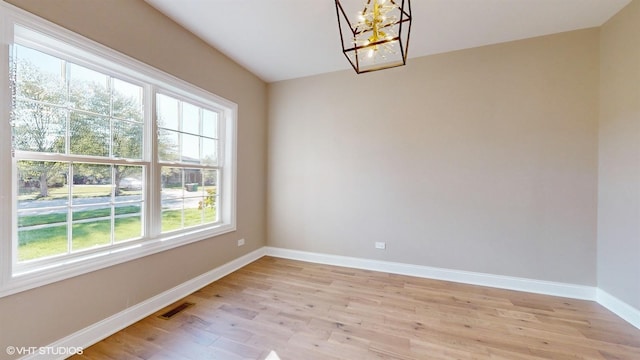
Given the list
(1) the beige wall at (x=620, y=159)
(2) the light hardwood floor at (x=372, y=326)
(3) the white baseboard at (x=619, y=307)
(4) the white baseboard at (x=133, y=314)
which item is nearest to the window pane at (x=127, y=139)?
(4) the white baseboard at (x=133, y=314)

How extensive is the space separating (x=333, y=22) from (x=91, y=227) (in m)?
2.95

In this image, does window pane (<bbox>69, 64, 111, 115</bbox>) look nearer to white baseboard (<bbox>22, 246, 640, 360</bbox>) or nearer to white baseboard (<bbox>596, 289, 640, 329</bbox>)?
white baseboard (<bbox>22, 246, 640, 360</bbox>)

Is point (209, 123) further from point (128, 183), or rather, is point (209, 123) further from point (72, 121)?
point (72, 121)

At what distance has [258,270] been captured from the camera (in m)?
3.36

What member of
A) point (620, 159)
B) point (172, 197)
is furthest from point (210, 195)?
point (620, 159)

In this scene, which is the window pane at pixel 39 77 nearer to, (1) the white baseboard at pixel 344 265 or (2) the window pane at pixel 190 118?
(2) the window pane at pixel 190 118

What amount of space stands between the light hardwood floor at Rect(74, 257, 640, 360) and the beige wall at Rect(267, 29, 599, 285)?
0.59 m

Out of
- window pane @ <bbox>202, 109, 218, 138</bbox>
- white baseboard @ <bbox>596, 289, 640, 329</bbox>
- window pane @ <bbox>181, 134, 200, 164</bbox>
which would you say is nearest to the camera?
white baseboard @ <bbox>596, 289, 640, 329</bbox>

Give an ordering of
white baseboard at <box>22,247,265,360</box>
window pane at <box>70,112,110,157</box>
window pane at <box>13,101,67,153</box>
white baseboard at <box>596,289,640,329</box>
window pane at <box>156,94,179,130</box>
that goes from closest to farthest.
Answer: window pane at <box>13,101,67,153</box>, white baseboard at <box>22,247,265,360</box>, window pane at <box>70,112,110,157</box>, white baseboard at <box>596,289,640,329</box>, window pane at <box>156,94,179,130</box>

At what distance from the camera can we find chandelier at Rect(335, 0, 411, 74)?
1.44m

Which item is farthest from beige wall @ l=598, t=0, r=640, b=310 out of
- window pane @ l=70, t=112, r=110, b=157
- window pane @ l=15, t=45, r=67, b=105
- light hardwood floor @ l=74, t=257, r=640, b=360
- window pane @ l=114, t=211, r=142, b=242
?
window pane @ l=15, t=45, r=67, b=105

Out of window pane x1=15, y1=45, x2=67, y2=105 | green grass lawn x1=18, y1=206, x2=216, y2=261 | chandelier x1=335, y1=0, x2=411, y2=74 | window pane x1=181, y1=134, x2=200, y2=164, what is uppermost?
chandelier x1=335, y1=0, x2=411, y2=74

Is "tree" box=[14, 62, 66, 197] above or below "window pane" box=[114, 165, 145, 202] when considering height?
above

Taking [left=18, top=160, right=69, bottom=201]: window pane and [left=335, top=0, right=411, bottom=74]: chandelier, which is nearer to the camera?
[left=335, top=0, right=411, bottom=74]: chandelier
